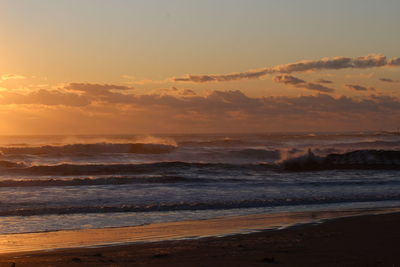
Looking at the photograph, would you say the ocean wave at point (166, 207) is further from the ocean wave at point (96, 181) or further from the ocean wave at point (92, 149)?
the ocean wave at point (92, 149)

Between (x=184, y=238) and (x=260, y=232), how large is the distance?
1.63 metres

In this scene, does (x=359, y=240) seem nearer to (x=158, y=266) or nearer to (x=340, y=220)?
(x=340, y=220)

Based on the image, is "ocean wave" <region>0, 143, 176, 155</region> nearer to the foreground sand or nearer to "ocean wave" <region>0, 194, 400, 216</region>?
"ocean wave" <region>0, 194, 400, 216</region>

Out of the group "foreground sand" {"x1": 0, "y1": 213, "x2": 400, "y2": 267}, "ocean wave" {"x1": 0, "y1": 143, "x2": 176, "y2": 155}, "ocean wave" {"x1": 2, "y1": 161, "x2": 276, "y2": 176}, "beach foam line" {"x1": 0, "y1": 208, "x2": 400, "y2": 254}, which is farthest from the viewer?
"ocean wave" {"x1": 0, "y1": 143, "x2": 176, "y2": 155}

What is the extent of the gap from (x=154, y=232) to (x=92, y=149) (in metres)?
43.2

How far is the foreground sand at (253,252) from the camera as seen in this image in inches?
313

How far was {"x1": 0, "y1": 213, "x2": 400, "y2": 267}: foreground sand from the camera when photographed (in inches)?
313

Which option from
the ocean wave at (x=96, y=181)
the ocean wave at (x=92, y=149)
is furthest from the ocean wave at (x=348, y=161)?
the ocean wave at (x=92, y=149)

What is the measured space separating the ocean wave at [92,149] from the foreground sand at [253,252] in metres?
42.0

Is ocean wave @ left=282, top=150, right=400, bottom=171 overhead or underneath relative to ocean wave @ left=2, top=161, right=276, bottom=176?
underneath

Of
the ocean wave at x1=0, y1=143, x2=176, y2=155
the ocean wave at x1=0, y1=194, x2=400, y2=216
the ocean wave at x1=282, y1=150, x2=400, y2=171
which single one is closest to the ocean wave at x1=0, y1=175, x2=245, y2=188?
the ocean wave at x1=0, y1=194, x2=400, y2=216

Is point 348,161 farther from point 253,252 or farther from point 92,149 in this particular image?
point 253,252

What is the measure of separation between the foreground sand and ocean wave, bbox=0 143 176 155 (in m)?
42.0

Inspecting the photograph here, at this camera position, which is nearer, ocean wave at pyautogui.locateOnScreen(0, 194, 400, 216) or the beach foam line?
the beach foam line
